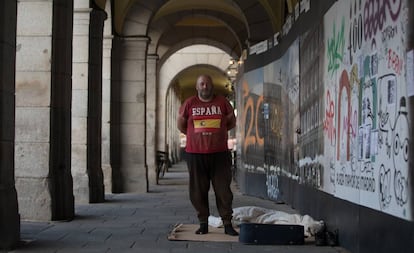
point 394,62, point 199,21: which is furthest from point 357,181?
point 199,21

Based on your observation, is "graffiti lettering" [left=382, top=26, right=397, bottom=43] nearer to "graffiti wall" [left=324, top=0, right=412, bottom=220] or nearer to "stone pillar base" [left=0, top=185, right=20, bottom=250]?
"graffiti wall" [left=324, top=0, right=412, bottom=220]

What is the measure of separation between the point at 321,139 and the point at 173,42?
16569 millimetres

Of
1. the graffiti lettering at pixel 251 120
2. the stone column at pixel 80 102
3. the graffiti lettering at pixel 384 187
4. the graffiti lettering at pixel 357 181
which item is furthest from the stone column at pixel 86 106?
the graffiti lettering at pixel 384 187

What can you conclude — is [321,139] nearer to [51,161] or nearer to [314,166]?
[314,166]

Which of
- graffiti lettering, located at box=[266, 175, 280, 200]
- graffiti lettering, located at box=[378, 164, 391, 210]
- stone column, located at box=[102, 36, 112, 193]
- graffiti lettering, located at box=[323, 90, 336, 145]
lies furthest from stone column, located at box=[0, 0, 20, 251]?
stone column, located at box=[102, 36, 112, 193]

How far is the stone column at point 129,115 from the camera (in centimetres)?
1572

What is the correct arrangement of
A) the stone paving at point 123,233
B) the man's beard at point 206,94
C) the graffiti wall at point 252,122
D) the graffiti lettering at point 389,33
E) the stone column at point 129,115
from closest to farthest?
the graffiti lettering at point 389,33 < the stone paving at point 123,233 < the man's beard at point 206,94 < the graffiti wall at point 252,122 < the stone column at point 129,115

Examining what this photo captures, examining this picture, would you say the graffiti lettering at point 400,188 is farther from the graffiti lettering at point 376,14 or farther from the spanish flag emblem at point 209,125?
the spanish flag emblem at point 209,125

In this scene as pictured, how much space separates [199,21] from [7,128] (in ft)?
60.6

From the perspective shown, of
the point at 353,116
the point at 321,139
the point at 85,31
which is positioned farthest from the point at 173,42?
the point at 353,116

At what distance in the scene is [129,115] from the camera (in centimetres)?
1598

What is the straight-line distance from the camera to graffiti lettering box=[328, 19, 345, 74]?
270 inches

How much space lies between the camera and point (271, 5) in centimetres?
1569

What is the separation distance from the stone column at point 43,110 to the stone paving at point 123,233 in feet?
1.08
